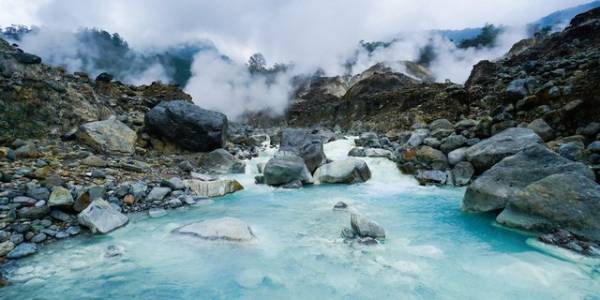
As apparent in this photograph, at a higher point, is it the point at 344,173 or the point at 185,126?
the point at 185,126

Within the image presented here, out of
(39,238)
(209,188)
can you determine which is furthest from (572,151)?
(39,238)

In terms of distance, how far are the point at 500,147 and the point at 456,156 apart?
1.85 metres

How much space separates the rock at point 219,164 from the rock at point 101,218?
20.3 feet

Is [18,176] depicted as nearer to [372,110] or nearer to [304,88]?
[372,110]

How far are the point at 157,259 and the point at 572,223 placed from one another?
758 cm

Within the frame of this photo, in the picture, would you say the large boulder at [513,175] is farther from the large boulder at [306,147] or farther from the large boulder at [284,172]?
the large boulder at [306,147]

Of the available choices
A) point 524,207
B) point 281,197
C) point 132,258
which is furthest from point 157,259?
point 524,207

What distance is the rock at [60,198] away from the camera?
6883mm

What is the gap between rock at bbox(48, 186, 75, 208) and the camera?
688 centimetres

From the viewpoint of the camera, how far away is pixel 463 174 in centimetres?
1102

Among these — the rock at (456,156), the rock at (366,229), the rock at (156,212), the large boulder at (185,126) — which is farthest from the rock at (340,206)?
the large boulder at (185,126)

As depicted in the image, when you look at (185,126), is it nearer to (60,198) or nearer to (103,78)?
(60,198)

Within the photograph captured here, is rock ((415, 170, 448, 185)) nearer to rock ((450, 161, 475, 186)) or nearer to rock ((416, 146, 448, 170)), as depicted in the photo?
rock ((450, 161, 475, 186))

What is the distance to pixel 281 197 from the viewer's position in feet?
33.6
